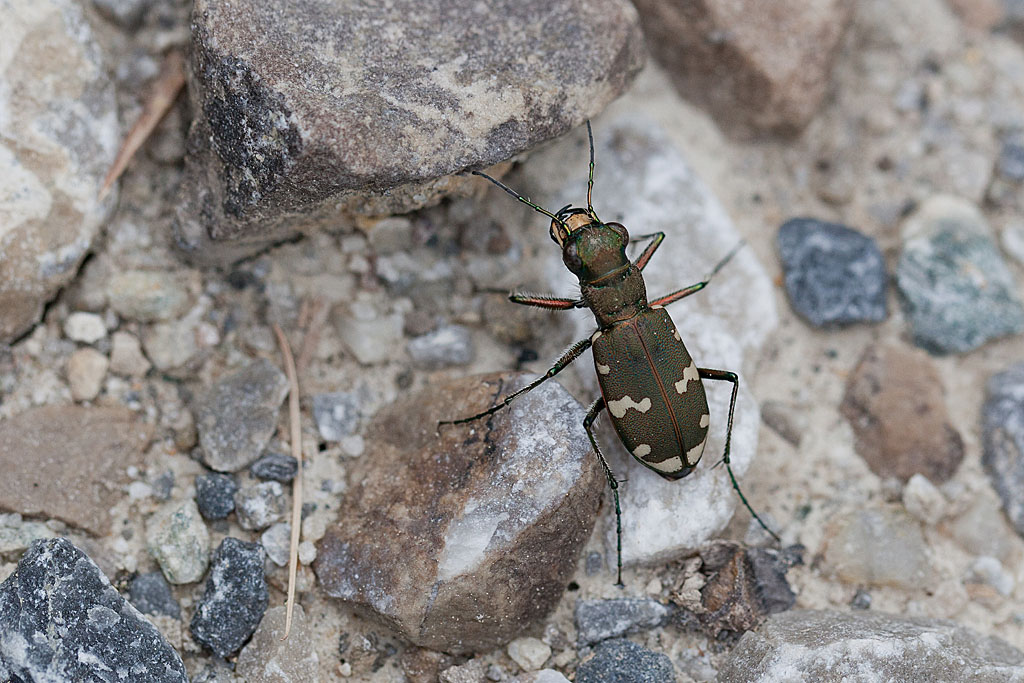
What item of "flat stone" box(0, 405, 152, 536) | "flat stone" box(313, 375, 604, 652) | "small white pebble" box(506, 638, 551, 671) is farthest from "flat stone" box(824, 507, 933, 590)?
"flat stone" box(0, 405, 152, 536)

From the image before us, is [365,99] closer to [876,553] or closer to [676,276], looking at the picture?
[676,276]

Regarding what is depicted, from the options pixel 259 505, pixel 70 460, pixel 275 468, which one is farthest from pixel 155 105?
pixel 259 505

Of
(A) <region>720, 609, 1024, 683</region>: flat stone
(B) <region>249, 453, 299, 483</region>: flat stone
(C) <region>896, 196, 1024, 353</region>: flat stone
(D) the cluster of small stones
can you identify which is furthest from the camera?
(C) <region>896, 196, 1024, 353</region>: flat stone

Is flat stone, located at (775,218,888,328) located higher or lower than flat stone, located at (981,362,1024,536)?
higher

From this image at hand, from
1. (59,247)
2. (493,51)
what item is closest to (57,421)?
(59,247)

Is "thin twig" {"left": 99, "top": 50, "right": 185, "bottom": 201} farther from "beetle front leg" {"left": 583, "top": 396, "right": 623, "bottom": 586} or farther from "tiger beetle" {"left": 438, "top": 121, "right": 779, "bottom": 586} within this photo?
"beetle front leg" {"left": 583, "top": 396, "right": 623, "bottom": 586}

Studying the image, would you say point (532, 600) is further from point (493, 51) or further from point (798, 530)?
point (493, 51)

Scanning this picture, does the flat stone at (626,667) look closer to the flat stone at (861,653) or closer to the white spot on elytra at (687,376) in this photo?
the flat stone at (861,653)
